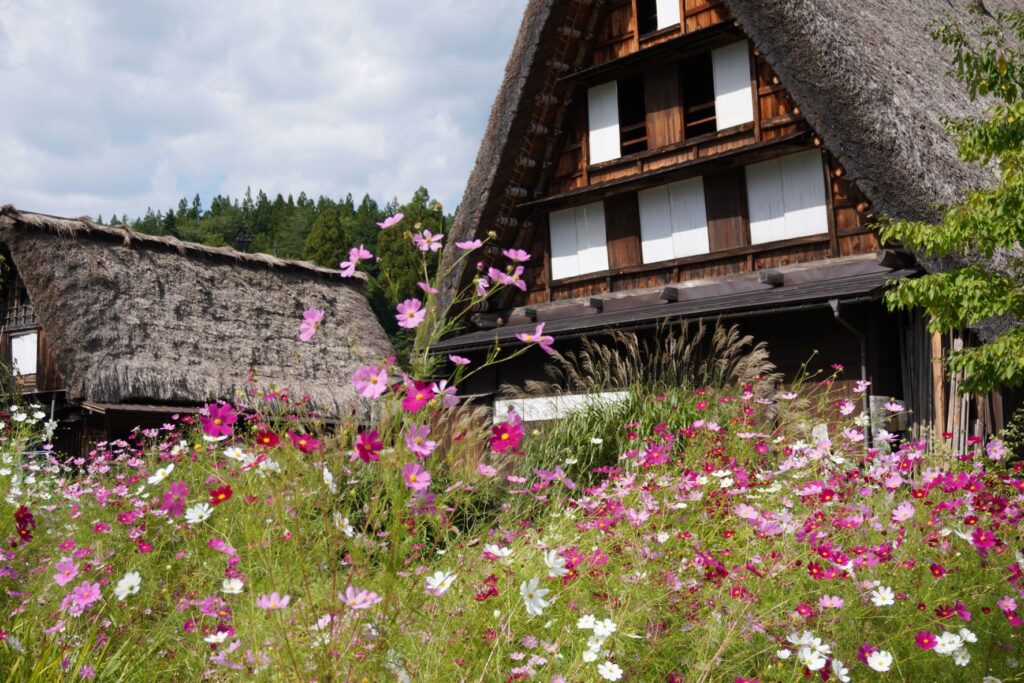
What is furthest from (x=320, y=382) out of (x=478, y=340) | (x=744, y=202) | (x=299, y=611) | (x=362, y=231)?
(x=362, y=231)

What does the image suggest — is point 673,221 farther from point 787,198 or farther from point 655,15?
point 655,15

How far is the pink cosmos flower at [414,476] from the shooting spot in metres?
2.05

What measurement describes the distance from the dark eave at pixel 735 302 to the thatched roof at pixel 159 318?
420 centimetres

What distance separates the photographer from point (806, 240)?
27.7ft

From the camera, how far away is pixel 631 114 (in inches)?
415

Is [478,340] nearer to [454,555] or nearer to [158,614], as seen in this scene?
[454,555]

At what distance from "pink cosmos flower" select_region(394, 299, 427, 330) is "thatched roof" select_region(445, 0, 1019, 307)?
556cm

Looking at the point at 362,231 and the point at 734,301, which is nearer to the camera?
the point at 734,301

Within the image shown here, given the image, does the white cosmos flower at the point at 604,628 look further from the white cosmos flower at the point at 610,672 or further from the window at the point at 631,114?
the window at the point at 631,114

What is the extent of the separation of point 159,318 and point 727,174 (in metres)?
9.76

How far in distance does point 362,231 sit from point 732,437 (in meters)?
44.7

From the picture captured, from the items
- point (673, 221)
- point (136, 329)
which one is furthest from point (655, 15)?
point (136, 329)

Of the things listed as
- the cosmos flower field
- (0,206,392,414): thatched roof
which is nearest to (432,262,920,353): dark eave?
the cosmos flower field

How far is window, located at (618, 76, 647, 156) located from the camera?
10.2m
